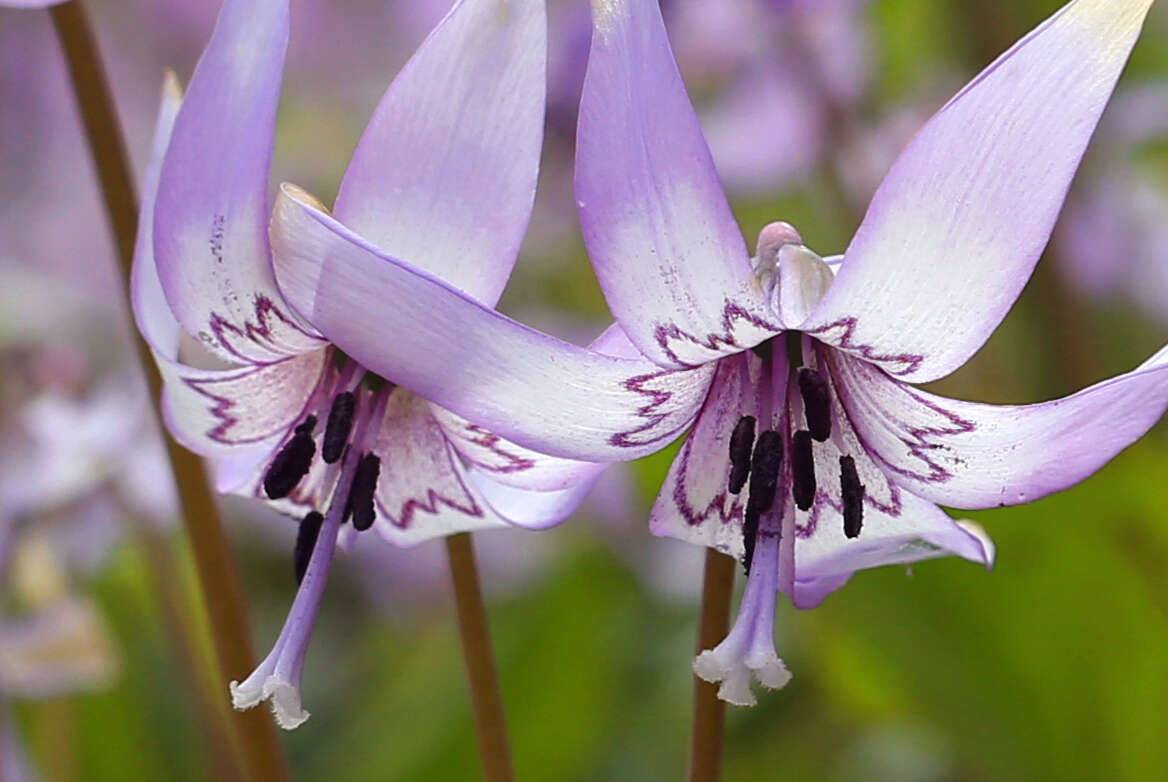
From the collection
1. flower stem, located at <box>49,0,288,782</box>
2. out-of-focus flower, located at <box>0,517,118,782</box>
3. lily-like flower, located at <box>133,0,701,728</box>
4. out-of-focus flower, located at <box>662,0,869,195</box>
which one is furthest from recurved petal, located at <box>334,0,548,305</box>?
out-of-focus flower, located at <box>662,0,869,195</box>

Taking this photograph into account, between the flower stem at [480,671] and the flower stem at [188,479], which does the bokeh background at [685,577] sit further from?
the flower stem at [188,479]

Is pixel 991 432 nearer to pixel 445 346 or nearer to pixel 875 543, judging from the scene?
pixel 875 543

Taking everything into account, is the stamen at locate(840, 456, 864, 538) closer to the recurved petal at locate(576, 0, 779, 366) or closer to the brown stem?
the recurved petal at locate(576, 0, 779, 366)

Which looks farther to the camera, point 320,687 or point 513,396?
point 320,687

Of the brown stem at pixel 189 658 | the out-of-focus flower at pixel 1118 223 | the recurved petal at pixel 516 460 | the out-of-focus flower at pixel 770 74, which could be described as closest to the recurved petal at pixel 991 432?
the recurved petal at pixel 516 460

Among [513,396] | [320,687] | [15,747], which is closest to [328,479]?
[513,396]

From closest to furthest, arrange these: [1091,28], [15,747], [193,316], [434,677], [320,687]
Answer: [1091,28] < [193,316] < [15,747] < [434,677] < [320,687]

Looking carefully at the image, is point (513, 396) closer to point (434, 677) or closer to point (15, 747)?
point (15, 747)

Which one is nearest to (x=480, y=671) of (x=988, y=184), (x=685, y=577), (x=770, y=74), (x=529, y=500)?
(x=529, y=500)
